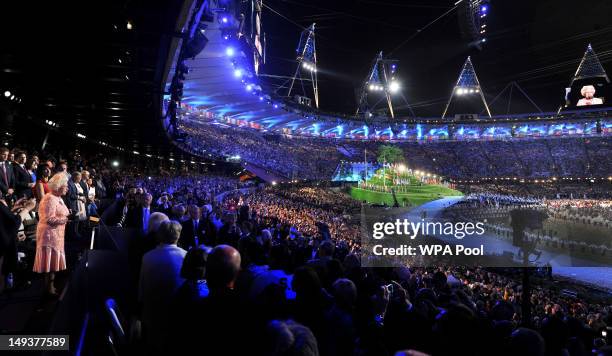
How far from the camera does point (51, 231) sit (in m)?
4.81

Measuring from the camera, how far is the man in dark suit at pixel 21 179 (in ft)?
20.4

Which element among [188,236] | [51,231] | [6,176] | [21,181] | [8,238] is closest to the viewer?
[8,238]

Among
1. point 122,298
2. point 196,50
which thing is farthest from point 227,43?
point 122,298

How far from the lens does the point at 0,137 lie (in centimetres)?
872

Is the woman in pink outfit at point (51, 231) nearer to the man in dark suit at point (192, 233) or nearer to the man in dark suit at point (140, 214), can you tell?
the man in dark suit at point (140, 214)

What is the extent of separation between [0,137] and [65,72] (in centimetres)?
315

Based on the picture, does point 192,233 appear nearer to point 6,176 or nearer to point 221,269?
point 6,176

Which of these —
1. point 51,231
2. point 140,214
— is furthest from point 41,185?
point 140,214

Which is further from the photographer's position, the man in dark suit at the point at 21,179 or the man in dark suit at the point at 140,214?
the man in dark suit at the point at 21,179

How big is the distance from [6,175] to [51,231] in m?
1.82

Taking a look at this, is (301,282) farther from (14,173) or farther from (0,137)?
(0,137)

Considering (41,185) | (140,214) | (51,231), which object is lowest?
(51,231)

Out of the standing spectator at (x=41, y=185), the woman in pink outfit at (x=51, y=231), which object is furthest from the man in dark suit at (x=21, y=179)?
the woman in pink outfit at (x=51, y=231)

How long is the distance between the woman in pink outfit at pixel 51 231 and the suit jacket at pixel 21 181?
1893 millimetres
